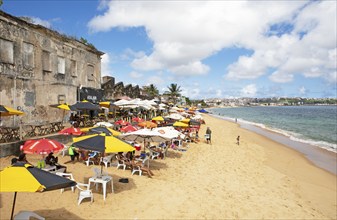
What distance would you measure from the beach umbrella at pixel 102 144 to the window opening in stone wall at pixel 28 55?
1154 centimetres

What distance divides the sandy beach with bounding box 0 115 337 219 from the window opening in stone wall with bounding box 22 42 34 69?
7708 millimetres

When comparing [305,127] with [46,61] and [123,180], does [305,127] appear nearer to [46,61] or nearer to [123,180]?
[46,61]

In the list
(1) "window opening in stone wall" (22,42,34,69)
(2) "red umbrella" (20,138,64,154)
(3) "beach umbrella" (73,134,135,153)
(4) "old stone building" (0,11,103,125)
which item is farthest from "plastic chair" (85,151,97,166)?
(1) "window opening in stone wall" (22,42,34,69)

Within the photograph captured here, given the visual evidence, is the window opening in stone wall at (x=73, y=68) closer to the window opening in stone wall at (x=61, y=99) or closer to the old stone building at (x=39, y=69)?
the old stone building at (x=39, y=69)

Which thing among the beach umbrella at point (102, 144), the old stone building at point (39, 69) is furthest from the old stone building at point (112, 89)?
the beach umbrella at point (102, 144)

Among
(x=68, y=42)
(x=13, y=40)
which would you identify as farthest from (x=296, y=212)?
(x=68, y=42)

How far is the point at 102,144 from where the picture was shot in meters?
8.12

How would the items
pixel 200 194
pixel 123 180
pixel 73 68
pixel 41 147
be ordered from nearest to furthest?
pixel 41 147, pixel 200 194, pixel 123 180, pixel 73 68

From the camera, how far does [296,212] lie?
9.77 m

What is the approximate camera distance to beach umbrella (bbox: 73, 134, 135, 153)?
800 cm

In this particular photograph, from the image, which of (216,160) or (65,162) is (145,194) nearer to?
(65,162)

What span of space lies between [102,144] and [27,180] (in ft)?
11.7

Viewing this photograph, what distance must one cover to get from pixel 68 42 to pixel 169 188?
16701 mm


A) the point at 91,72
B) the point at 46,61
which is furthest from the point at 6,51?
the point at 91,72
